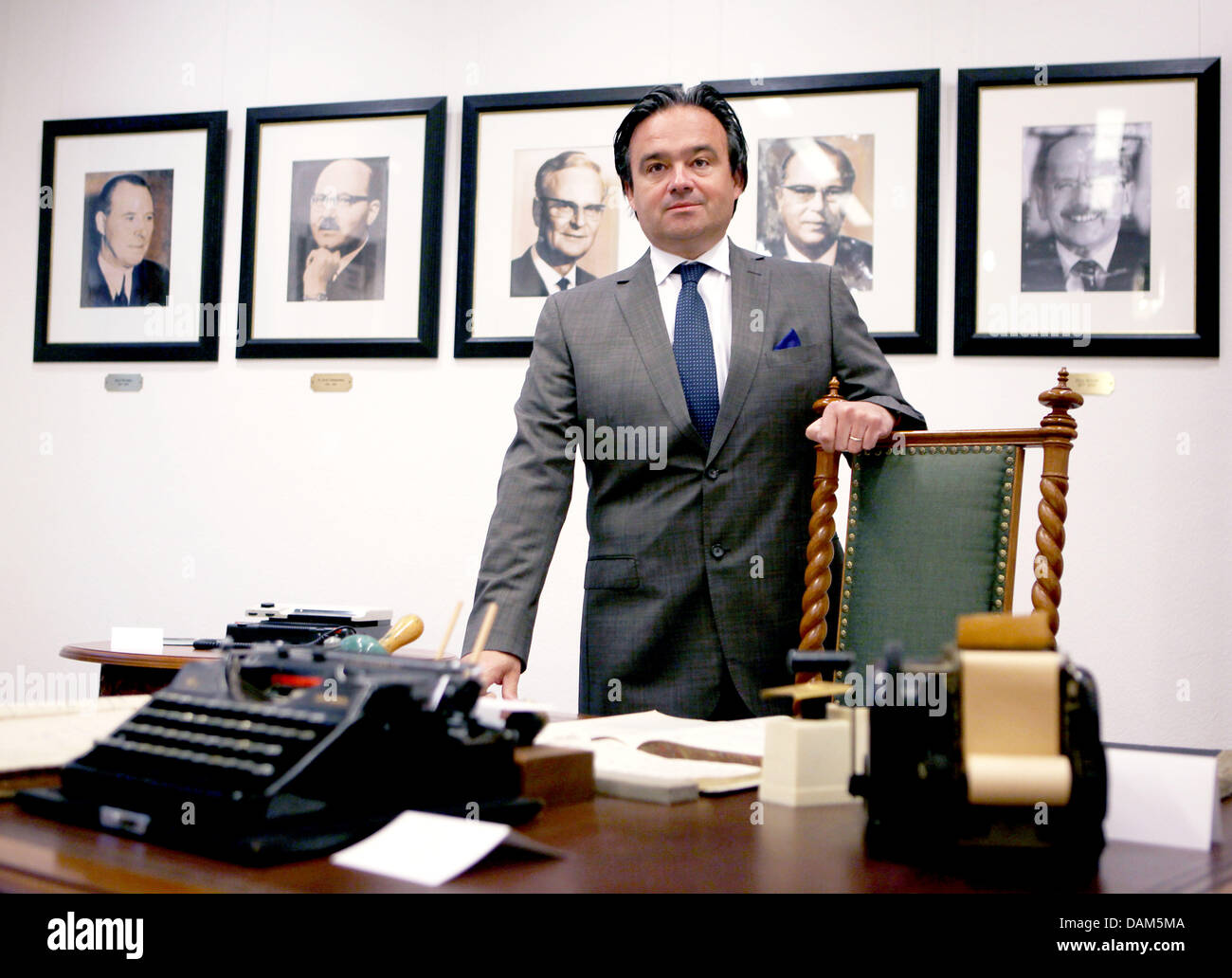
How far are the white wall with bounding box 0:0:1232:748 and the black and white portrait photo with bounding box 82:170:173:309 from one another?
0.83 feet

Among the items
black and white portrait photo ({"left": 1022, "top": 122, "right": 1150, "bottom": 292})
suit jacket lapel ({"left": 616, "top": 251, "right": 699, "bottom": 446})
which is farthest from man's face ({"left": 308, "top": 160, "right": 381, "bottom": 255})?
black and white portrait photo ({"left": 1022, "top": 122, "right": 1150, "bottom": 292})

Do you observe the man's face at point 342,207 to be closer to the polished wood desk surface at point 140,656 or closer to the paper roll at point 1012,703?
the polished wood desk surface at point 140,656

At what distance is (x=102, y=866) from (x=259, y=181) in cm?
339

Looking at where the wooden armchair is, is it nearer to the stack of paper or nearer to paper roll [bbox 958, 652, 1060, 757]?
the stack of paper

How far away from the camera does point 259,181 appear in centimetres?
383

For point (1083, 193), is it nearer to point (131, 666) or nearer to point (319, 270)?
point (319, 270)

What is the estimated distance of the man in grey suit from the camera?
7.11 ft

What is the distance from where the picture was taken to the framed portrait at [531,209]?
139 inches

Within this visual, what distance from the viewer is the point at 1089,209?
319 cm

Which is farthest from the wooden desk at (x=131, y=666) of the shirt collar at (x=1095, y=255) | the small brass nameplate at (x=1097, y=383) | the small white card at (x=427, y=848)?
the shirt collar at (x=1095, y=255)

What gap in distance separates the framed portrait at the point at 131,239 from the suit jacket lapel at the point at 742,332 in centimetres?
223
